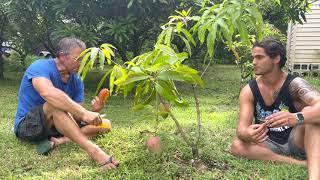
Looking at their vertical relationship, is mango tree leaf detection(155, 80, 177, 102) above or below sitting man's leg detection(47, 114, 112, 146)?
above

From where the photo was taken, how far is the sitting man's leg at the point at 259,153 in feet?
12.1

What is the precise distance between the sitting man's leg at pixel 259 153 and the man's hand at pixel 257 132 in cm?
22

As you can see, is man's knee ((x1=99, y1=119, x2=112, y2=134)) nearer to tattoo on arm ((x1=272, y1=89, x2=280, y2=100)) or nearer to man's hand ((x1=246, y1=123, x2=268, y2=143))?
man's hand ((x1=246, y1=123, x2=268, y2=143))

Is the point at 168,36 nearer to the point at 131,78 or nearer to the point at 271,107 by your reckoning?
the point at 131,78

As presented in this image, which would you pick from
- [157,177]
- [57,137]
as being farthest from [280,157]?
[57,137]

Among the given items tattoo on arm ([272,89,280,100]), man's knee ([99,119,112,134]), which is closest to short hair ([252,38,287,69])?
tattoo on arm ([272,89,280,100])

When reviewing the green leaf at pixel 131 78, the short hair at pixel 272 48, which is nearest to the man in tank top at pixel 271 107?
the short hair at pixel 272 48

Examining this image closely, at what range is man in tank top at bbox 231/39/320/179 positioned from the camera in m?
3.56

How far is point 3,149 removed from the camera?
418 cm

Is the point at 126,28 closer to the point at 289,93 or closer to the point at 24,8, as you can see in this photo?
the point at 24,8

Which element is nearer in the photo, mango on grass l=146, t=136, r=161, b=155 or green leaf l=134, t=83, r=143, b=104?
green leaf l=134, t=83, r=143, b=104

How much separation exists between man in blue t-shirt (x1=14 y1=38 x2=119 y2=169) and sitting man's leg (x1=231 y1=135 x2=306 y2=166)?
3.62ft

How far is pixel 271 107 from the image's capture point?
3742 millimetres

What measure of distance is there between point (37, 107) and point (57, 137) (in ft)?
1.35
